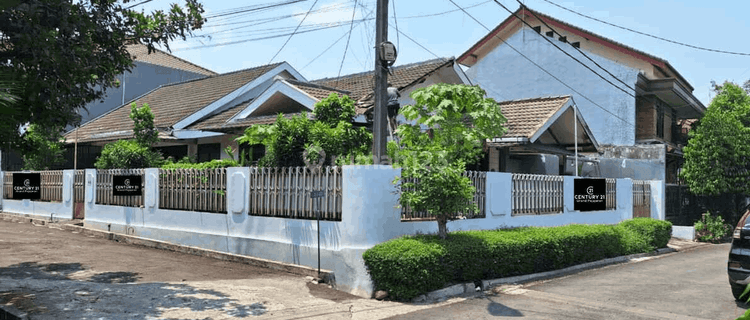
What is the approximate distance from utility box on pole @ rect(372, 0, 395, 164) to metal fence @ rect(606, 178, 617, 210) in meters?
9.71

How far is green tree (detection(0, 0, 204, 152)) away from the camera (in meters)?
7.43

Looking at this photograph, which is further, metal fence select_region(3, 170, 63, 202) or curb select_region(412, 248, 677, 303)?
metal fence select_region(3, 170, 63, 202)

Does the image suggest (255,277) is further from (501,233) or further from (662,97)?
(662,97)

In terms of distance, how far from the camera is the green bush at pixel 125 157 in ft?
52.8

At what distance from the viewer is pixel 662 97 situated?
25.0m

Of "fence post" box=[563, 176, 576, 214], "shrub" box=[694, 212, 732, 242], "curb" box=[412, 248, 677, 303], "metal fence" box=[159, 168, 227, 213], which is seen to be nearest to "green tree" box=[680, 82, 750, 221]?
"shrub" box=[694, 212, 732, 242]

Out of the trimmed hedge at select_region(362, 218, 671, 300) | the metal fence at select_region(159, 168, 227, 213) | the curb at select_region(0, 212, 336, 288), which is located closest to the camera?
the trimmed hedge at select_region(362, 218, 671, 300)

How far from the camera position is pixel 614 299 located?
9227 mm

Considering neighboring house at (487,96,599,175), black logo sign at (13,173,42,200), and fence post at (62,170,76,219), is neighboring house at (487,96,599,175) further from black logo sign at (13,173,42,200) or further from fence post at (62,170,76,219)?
black logo sign at (13,173,42,200)

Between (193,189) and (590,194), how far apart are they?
1050 centimetres

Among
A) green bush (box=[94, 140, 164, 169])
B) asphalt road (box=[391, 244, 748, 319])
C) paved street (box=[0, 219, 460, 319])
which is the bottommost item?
asphalt road (box=[391, 244, 748, 319])

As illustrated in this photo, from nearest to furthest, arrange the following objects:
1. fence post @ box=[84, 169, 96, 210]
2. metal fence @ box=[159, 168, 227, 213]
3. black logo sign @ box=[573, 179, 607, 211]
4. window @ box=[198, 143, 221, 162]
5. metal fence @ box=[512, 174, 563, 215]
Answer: metal fence @ box=[159, 168, 227, 213]
metal fence @ box=[512, 174, 563, 215]
black logo sign @ box=[573, 179, 607, 211]
fence post @ box=[84, 169, 96, 210]
window @ box=[198, 143, 221, 162]

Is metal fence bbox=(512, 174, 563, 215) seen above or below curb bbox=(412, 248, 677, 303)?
above

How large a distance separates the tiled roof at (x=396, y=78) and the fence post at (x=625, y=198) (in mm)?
6435
